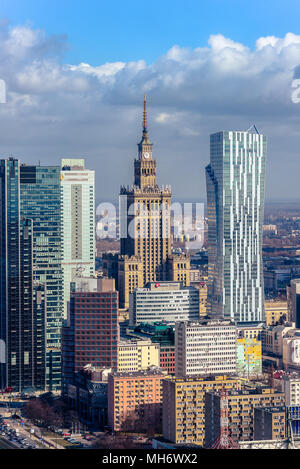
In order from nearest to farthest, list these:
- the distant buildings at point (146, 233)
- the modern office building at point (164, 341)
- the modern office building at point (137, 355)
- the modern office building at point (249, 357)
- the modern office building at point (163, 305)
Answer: the modern office building at point (137, 355)
the modern office building at point (164, 341)
the modern office building at point (249, 357)
the modern office building at point (163, 305)
the distant buildings at point (146, 233)

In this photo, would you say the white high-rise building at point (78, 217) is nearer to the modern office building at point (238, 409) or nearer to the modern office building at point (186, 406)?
the modern office building at point (186, 406)

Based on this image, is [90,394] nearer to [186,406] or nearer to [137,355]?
[137,355]

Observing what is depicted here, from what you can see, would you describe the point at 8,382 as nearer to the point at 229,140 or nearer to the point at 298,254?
the point at 229,140

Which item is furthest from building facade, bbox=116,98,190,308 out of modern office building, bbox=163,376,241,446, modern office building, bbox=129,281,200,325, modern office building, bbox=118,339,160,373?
modern office building, bbox=163,376,241,446

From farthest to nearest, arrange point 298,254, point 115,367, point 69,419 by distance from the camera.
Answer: point 298,254 < point 115,367 < point 69,419

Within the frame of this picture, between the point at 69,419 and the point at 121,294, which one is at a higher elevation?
the point at 121,294

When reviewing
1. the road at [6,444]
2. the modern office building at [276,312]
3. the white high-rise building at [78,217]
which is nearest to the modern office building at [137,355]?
the road at [6,444]
